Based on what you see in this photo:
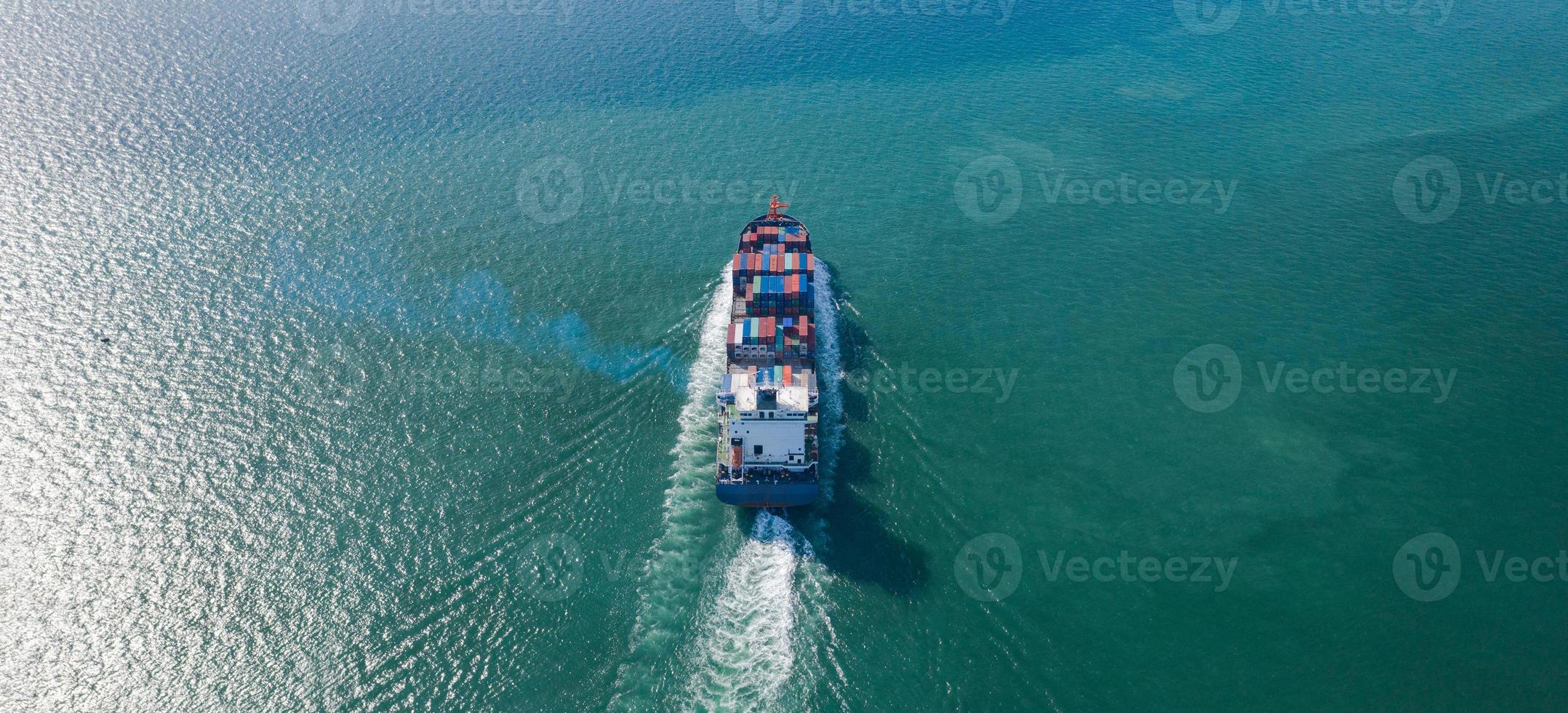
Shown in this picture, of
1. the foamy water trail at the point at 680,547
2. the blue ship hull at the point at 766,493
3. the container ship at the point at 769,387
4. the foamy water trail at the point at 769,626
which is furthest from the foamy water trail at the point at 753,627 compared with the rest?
the container ship at the point at 769,387

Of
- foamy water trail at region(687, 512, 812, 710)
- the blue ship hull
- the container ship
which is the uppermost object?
the container ship

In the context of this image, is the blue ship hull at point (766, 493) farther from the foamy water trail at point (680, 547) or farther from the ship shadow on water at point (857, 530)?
the foamy water trail at point (680, 547)

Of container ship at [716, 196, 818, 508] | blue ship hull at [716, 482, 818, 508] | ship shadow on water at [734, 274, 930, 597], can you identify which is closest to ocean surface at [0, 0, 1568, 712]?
ship shadow on water at [734, 274, 930, 597]

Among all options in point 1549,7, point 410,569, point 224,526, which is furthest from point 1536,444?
point 1549,7

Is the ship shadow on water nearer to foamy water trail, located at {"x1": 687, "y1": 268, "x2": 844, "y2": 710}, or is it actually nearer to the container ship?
foamy water trail, located at {"x1": 687, "y1": 268, "x2": 844, "y2": 710}

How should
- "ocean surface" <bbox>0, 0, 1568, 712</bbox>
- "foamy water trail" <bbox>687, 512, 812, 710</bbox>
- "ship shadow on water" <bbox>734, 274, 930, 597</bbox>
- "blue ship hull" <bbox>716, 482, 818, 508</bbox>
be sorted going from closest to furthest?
1. "foamy water trail" <bbox>687, 512, 812, 710</bbox>
2. "ocean surface" <bbox>0, 0, 1568, 712</bbox>
3. "ship shadow on water" <bbox>734, 274, 930, 597</bbox>
4. "blue ship hull" <bbox>716, 482, 818, 508</bbox>

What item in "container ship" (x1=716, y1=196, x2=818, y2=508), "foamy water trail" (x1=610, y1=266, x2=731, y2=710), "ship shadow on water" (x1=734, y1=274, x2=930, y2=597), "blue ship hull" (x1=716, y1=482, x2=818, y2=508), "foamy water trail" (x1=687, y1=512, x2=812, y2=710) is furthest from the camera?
"container ship" (x1=716, y1=196, x2=818, y2=508)

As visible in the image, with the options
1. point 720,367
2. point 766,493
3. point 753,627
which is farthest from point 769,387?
point 753,627
